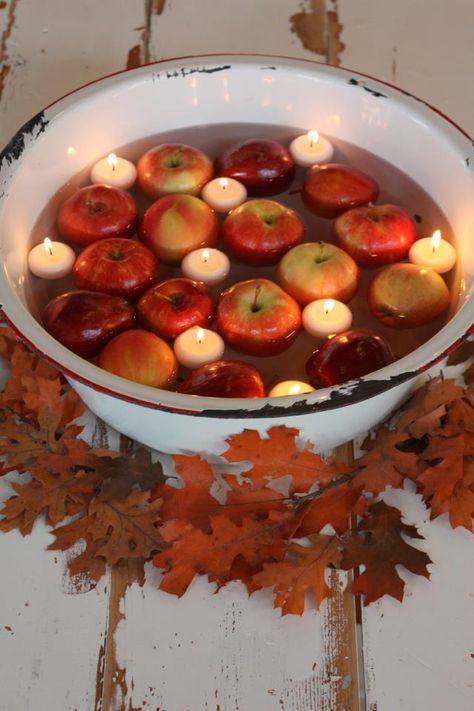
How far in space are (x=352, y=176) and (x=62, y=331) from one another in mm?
453

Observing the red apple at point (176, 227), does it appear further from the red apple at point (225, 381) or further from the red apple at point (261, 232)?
the red apple at point (225, 381)

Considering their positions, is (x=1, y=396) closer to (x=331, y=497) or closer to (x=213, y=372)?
(x=213, y=372)

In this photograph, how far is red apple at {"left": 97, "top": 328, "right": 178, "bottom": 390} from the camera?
0.98 metres

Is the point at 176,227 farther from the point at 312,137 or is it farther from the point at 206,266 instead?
the point at 312,137

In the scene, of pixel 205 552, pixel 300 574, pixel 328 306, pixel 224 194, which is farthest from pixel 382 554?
pixel 224 194

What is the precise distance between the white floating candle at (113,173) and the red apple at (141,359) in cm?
28

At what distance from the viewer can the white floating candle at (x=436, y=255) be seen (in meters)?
1.09

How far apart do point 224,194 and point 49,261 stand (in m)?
0.25

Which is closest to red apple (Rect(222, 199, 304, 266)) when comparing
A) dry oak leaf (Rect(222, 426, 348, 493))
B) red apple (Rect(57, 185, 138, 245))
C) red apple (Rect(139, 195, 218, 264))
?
red apple (Rect(139, 195, 218, 264))

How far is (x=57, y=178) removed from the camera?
117 cm

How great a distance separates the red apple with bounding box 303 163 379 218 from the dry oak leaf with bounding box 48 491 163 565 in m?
0.47

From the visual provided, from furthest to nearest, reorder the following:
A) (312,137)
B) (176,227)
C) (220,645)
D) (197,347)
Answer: (312,137) < (176,227) < (197,347) < (220,645)

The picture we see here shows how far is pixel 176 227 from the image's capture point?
112 centimetres

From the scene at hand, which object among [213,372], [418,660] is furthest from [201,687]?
[213,372]
